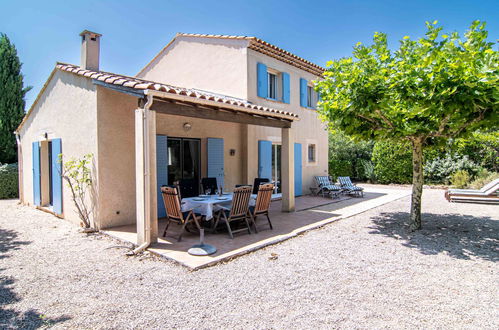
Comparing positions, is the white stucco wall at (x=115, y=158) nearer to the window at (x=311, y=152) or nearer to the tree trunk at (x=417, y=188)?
the tree trunk at (x=417, y=188)

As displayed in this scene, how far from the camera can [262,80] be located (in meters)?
11.0

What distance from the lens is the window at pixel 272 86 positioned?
11992 millimetres

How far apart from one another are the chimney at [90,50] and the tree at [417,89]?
5.94 metres

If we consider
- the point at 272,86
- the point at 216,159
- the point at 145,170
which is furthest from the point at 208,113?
the point at 272,86

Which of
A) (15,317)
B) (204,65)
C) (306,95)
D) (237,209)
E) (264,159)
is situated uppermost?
(204,65)

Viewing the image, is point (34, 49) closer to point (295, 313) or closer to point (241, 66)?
point (241, 66)

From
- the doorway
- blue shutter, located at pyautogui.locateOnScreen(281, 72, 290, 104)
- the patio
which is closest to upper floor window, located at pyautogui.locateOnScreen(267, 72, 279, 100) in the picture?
blue shutter, located at pyautogui.locateOnScreen(281, 72, 290, 104)

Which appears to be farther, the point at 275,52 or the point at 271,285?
the point at 275,52

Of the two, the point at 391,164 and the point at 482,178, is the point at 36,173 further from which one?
the point at 482,178

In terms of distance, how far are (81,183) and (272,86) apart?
7679 millimetres

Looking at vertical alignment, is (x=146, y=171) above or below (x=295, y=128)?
below

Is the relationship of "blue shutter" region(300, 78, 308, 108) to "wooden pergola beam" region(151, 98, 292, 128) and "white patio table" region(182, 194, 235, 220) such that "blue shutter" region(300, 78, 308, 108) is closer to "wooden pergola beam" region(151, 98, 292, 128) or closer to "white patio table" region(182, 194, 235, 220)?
"wooden pergola beam" region(151, 98, 292, 128)

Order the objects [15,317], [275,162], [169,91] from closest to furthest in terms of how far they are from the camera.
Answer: [15,317] < [169,91] < [275,162]

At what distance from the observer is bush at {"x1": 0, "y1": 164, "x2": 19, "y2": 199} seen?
527 inches
